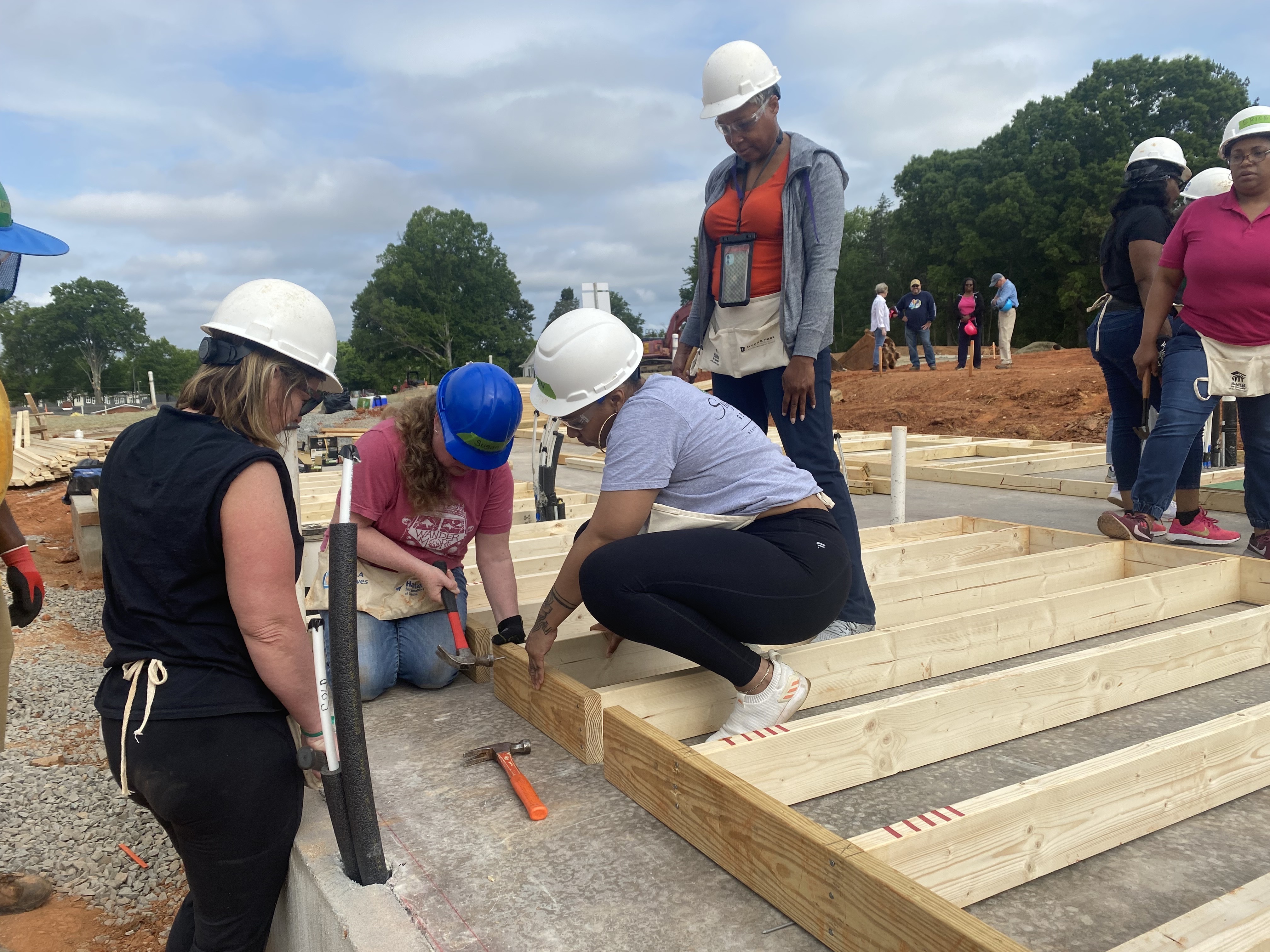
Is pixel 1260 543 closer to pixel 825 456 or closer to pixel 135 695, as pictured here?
pixel 825 456

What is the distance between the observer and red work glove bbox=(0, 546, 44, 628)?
2.45 metres

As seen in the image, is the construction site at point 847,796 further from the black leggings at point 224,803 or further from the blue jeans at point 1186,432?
the blue jeans at point 1186,432

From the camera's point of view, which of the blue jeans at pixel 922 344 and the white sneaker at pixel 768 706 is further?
the blue jeans at pixel 922 344

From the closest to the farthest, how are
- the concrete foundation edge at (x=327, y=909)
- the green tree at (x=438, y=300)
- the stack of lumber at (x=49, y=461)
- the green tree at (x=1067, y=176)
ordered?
1. the concrete foundation edge at (x=327, y=909)
2. the stack of lumber at (x=49, y=461)
3. the green tree at (x=1067, y=176)
4. the green tree at (x=438, y=300)

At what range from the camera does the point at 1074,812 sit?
189cm

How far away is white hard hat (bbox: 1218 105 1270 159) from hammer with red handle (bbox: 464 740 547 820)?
12.2 ft

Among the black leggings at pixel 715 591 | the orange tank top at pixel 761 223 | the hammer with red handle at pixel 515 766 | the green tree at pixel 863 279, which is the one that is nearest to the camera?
the hammer with red handle at pixel 515 766

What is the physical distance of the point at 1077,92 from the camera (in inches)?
1444

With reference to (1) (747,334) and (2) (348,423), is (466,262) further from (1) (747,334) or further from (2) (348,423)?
(1) (747,334)

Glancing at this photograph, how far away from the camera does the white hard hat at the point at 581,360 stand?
2426 mm

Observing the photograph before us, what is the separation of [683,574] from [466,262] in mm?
71155

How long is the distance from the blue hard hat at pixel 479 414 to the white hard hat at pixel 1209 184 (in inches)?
165

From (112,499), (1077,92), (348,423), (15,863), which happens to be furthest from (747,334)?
(1077,92)

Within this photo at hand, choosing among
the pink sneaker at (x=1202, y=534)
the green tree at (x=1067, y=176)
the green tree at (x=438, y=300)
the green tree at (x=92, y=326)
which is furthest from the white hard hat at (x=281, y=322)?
the green tree at (x=92, y=326)
